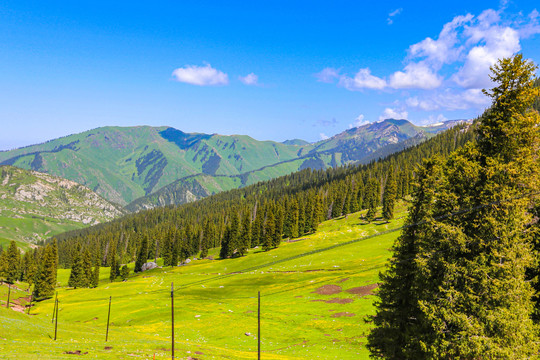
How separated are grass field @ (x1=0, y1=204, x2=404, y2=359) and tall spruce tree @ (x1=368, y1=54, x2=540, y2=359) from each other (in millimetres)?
9153

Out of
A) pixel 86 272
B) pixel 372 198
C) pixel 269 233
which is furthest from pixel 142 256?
pixel 372 198

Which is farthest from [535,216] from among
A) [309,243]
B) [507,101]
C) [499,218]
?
[309,243]

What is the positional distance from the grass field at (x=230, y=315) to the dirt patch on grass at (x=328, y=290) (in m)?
0.26

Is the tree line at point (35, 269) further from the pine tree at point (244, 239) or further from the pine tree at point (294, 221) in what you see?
the pine tree at point (294, 221)

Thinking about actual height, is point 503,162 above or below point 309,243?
above

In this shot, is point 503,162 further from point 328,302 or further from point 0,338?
point 0,338

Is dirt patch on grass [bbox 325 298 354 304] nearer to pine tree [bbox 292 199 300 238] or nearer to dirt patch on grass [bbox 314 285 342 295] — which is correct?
dirt patch on grass [bbox 314 285 342 295]

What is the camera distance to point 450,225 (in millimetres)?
21578

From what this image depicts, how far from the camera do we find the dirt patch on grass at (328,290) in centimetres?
6494

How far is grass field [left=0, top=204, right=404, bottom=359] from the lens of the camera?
127ft

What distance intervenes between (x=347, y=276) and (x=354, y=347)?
33.2m

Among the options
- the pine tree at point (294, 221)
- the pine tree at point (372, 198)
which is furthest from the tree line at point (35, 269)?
the pine tree at point (372, 198)

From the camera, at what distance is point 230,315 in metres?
62.3

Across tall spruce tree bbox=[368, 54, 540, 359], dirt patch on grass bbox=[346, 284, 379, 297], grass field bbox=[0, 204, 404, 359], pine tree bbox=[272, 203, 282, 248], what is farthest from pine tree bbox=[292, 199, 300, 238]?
tall spruce tree bbox=[368, 54, 540, 359]
